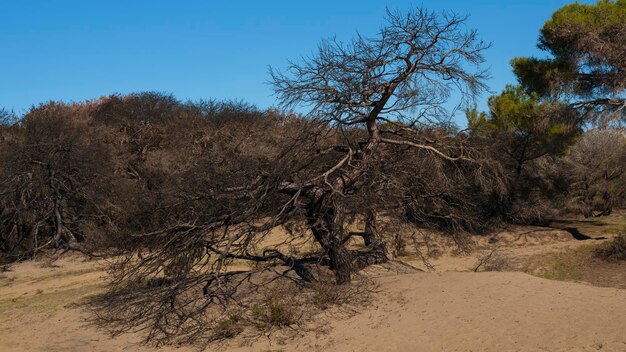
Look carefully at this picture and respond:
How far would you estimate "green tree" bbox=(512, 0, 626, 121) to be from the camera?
1927cm

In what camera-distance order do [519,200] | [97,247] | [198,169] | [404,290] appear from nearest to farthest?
[404,290], [198,169], [97,247], [519,200]

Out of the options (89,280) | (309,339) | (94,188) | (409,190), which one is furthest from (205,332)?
(94,188)

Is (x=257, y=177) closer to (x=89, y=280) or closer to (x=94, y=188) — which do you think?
(x=89, y=280)

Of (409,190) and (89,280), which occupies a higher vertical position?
(409,190)

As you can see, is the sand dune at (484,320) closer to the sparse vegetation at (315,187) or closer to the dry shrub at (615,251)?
the sparse vegetation at (315,187)

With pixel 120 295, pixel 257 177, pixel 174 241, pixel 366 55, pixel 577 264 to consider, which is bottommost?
pixel 577 264

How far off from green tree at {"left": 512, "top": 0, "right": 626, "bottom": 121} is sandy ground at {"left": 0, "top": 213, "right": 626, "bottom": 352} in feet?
36.7

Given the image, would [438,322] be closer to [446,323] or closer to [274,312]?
[446,323]

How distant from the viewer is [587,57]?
20016 mm

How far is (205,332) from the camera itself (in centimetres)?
996

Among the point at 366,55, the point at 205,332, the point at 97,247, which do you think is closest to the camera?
→ the point at 205,332

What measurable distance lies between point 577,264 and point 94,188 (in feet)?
60.1

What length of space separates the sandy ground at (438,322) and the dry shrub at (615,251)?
6.56m

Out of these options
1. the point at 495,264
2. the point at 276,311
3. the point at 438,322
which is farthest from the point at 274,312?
the point at 495,264
